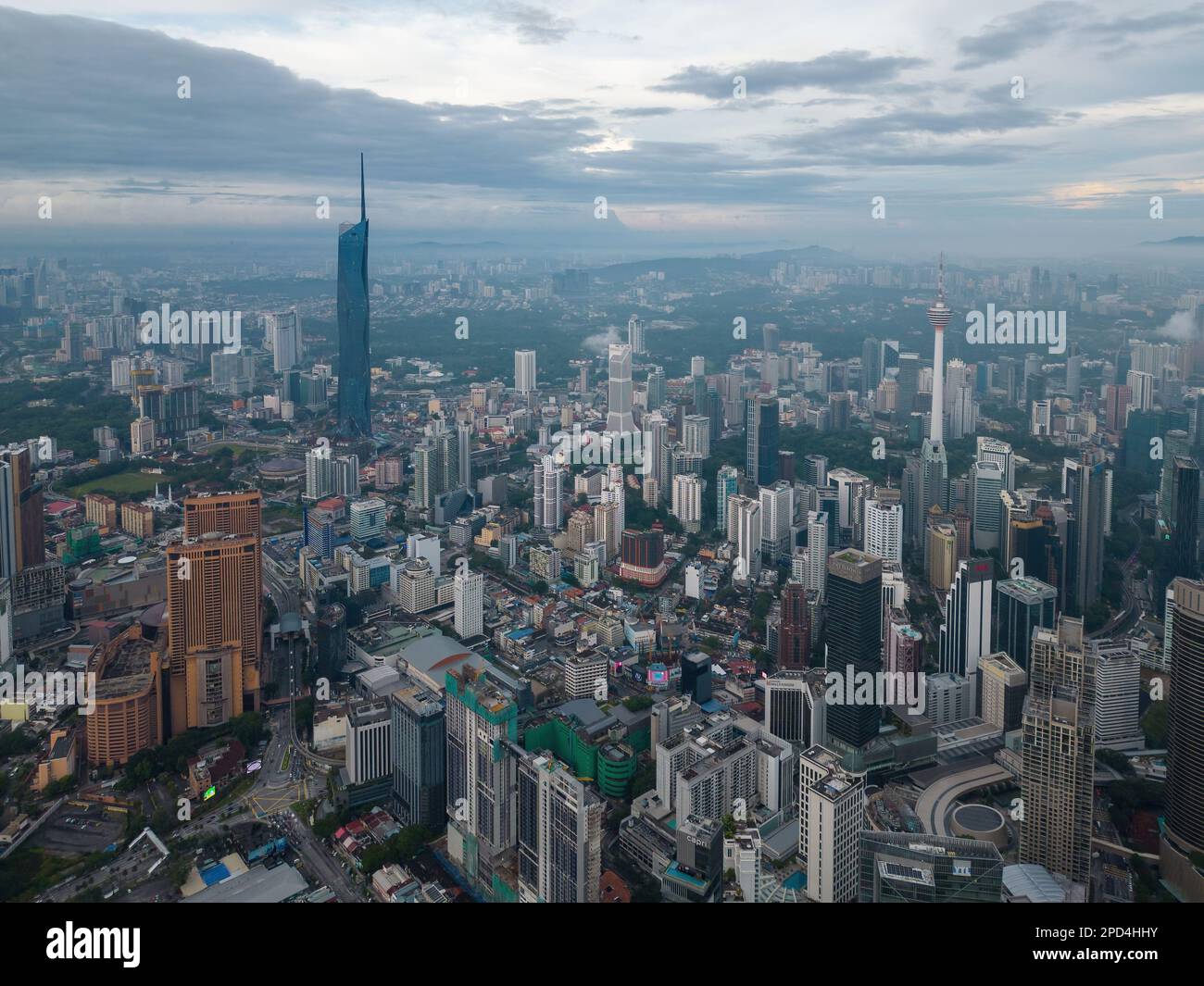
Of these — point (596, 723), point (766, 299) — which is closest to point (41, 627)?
point (596, 723)

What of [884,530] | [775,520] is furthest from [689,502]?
[884,530]

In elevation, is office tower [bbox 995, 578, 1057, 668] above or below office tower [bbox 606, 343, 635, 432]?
below

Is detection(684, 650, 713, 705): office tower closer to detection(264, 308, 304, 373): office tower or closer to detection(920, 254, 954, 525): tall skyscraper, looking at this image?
detection(920, 254, 954, 525): tall skyscraper

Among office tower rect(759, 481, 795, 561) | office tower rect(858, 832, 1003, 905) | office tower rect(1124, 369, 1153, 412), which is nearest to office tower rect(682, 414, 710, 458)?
office tower rect(759, 481, 795, 561)

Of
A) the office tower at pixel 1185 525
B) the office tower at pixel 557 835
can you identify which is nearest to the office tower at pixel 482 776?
the office tower at pixel 557 835

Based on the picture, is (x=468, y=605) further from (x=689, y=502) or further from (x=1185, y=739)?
(x=1185, y=739)
